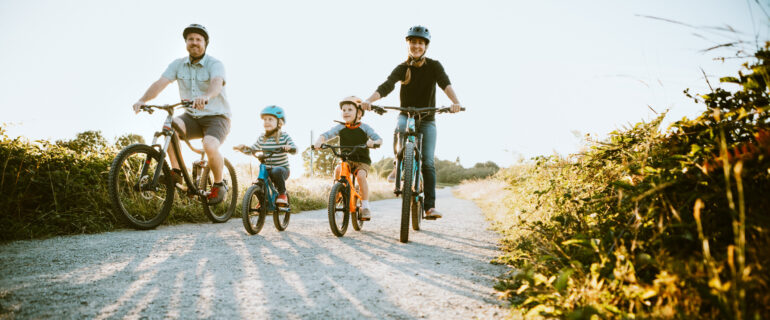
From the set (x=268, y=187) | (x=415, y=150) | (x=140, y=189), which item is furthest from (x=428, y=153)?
(x=140, y=189)

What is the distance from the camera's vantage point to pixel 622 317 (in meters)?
1.43

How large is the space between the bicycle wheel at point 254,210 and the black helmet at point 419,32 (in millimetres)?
2677

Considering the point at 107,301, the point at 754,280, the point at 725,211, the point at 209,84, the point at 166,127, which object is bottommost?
the point at 107,301

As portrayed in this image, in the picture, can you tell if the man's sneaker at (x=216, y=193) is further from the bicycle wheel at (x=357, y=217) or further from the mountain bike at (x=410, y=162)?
the mountain bike at (x=410, y=162)

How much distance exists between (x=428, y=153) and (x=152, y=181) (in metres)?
3.29

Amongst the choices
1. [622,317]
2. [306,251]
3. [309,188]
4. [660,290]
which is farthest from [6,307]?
[309,188]

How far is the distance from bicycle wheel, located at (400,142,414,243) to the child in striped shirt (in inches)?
61.8

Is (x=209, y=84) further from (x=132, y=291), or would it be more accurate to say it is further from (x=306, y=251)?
(x=132, y=291)

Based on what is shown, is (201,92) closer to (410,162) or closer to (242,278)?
(410,162)

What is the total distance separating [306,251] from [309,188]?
7494 mm

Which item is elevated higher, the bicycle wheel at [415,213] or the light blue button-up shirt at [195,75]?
the light blue button-up shirt at [195,75]

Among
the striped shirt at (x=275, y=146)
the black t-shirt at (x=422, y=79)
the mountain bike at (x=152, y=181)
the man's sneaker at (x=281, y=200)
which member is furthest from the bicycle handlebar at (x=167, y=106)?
the black t-shirt at (x=422, y=79)

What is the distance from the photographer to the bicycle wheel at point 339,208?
4340mm

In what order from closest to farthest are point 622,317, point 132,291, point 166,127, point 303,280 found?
1. point 622,317
2. point 132,291
3. point 303,280
4. point 166,127
